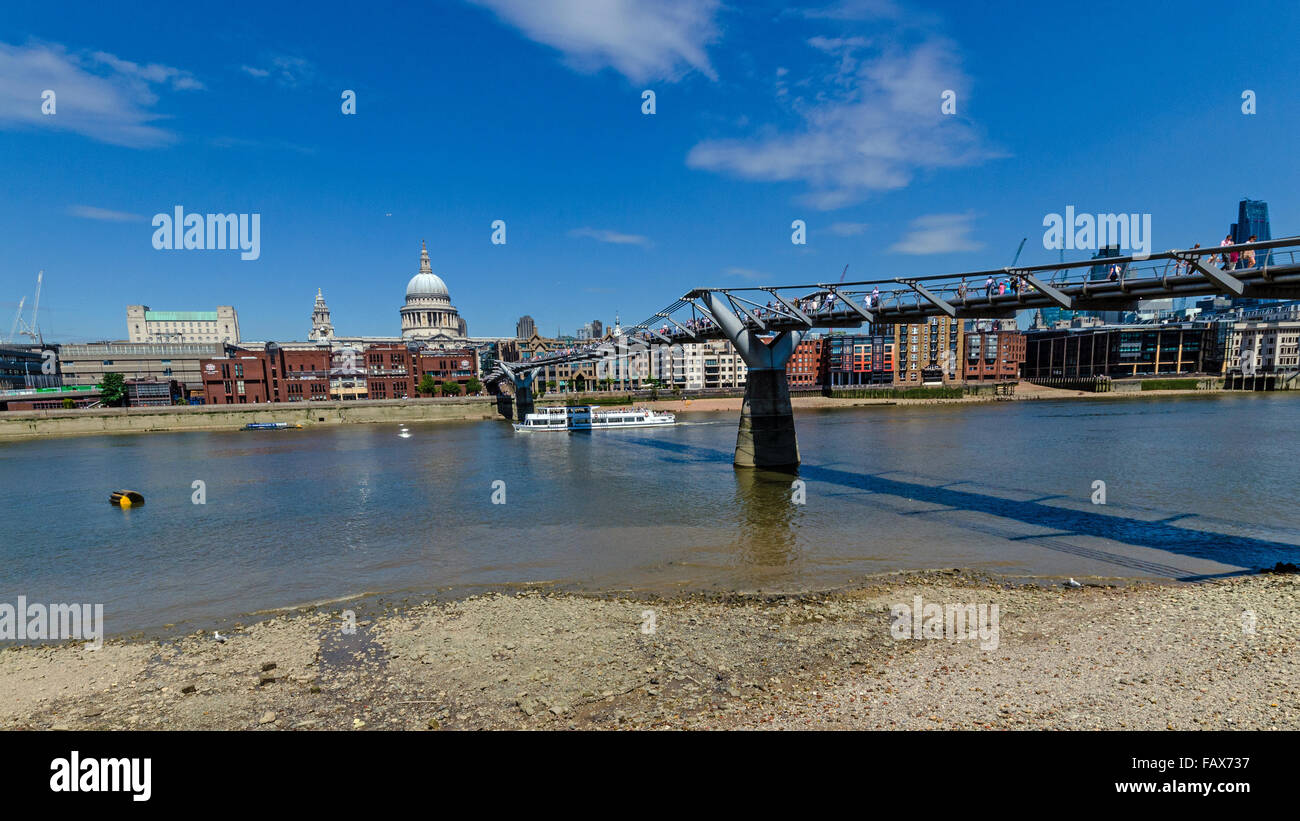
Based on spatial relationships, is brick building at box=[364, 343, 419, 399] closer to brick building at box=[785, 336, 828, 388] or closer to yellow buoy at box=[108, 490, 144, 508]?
brick building at box=[785, 336, 828, 388]

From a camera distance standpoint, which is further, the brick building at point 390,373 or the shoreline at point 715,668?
the brick building at point 390,373

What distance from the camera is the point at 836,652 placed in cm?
A: 1140

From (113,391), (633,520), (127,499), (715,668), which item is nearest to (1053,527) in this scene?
(633,520)

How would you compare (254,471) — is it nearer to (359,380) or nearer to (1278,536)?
(1278,536)

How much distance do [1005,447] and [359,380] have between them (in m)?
110

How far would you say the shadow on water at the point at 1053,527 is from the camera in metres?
→ 17.6

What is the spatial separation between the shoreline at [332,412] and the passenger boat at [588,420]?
22.1 meters

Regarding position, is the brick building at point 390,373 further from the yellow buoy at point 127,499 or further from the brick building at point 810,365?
the yellow buoy at point 127,499

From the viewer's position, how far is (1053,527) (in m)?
21.7

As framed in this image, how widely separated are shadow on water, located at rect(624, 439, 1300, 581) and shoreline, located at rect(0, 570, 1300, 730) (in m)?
4.05

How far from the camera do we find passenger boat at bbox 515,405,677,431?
2880 inches

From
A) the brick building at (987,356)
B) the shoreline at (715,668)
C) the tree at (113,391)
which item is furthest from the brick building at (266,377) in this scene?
the brick building at (987,356)

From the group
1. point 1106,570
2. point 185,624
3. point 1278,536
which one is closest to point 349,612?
point 185,624

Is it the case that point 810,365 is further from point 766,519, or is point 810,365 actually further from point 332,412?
point 766,519
